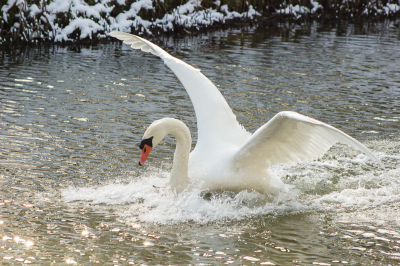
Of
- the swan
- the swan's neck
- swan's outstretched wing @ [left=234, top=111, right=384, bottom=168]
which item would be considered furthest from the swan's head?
swan's outstretched wing @ [left=234, top=111, right=384, bottom=168]

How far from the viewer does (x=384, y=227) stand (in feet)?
17.7

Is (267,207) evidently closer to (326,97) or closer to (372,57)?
(326,97)

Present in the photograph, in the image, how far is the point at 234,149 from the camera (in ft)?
19.7

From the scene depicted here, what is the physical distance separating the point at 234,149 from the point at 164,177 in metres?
1.10

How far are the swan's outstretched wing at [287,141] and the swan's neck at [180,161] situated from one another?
529 mm

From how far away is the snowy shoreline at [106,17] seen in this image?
16.1m

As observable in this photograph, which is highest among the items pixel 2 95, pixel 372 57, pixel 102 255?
pixel 372 57

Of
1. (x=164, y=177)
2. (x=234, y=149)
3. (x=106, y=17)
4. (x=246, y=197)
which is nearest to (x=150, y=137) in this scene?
(x=234, y=149)

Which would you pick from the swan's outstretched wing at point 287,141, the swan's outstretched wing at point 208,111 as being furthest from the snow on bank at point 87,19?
the swan's outstretched wing at point 287,141

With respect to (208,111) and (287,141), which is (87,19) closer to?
(208,111)

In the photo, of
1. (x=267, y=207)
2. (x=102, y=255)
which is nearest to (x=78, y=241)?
(x=102, y=255)

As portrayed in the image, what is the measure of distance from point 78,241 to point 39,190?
1.39 m

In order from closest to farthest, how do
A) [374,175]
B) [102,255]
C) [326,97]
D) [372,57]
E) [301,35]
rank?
[102,255] → [374,175] → [326,97] → [372,57] → [301,35]

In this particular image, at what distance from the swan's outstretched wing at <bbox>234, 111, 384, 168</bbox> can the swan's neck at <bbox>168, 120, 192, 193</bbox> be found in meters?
0.53
